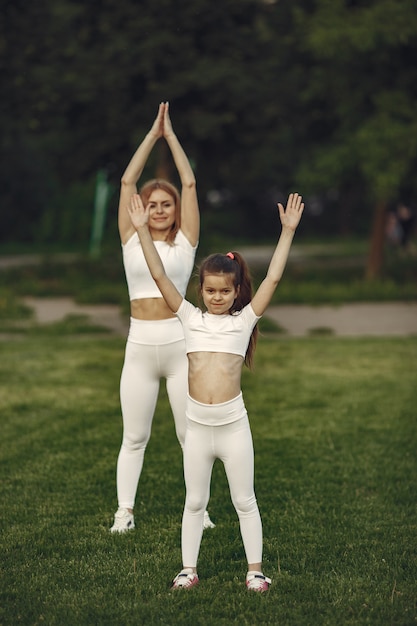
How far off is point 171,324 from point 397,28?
38.0 ft

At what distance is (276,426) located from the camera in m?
8.18

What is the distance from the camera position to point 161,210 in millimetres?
5410

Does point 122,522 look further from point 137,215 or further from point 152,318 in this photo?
point 137,215

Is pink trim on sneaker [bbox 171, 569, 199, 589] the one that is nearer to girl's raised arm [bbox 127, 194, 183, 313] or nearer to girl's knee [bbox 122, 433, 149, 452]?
girl's knee [bbox 122, 433, 149, 452]

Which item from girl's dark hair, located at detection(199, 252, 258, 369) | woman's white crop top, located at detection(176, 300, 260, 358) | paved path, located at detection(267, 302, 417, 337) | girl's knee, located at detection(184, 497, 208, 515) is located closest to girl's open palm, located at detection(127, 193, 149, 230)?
girl's dark hair, located at detection(199, 252, 258, 369)

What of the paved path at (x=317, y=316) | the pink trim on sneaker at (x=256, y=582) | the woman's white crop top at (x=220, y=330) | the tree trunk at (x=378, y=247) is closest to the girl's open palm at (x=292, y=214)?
the woman's white crop top at (x=220, y=330)

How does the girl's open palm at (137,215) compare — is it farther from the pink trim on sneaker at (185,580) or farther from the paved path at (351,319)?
the paved path at (351,319)

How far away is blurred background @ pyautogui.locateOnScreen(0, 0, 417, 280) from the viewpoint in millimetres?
Result: 16094

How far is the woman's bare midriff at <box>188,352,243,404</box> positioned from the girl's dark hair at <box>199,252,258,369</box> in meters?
0.24

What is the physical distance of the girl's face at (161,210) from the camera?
5395mm

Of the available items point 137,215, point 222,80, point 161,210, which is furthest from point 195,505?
point 222,80

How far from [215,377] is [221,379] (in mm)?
30

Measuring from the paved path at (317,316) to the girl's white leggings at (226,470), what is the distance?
8.49m

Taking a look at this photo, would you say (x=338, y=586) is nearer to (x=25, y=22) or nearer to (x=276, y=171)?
(x=25, y=22)
